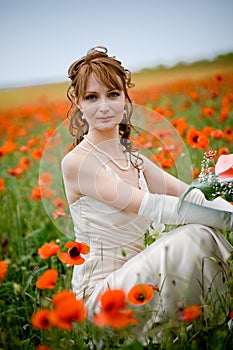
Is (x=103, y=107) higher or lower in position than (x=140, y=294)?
higher

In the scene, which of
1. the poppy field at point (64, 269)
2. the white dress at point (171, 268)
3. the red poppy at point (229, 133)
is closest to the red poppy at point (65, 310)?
the poppy field at point (64, 269)

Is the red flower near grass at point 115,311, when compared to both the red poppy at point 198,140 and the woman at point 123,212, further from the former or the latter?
the red poppy at point 198,140

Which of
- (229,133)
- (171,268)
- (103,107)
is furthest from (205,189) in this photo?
(229,133)

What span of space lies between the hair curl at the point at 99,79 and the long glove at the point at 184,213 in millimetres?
121

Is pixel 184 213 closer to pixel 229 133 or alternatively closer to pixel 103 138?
pixel 103 138

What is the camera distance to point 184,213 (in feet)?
3.32

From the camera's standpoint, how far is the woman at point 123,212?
3.21ft

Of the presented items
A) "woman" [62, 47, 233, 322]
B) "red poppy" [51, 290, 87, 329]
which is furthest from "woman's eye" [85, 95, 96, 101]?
"red poppy" [51, 290, 87, 329]

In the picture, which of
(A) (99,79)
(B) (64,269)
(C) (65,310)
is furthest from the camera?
(B) (64,269)

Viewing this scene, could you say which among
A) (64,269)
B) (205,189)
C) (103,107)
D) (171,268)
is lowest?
(64,269)

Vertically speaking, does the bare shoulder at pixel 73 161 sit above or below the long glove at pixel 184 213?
above

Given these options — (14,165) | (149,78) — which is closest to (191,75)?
(149,78)

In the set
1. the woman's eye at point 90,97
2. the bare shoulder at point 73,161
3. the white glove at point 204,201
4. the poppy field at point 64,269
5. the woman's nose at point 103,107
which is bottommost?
the poppy field at point 64,269

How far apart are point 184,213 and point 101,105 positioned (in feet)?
0.81
